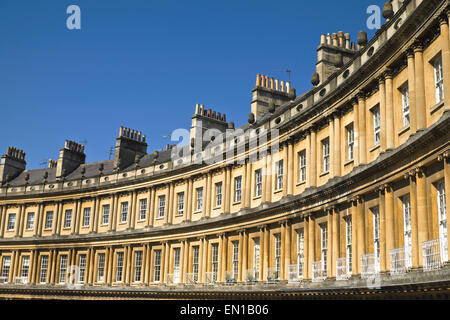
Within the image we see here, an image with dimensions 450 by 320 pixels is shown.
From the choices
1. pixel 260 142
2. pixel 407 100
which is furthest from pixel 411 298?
pixel 260 142

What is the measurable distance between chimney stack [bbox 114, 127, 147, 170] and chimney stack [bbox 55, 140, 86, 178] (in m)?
6.44

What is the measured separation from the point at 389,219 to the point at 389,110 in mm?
3730

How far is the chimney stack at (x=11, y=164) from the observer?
53.8 m

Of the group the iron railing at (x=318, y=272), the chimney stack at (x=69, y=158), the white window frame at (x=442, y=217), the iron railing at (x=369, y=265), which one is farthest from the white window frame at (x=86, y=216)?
the white window frame at (x=442, y=217)

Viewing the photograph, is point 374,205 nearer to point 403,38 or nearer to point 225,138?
point 403,38

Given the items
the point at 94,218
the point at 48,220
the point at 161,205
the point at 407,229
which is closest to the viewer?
the point at 407,229

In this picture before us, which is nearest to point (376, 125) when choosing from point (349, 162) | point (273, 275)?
point (349, 162)

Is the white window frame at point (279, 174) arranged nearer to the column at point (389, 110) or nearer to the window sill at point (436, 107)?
the column at point (389, 110)

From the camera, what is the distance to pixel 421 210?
17.5m

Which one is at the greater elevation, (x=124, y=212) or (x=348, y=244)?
(x=124, y=212)

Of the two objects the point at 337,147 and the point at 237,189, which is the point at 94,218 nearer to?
the point at 237,189

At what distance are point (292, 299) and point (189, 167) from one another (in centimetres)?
1401
